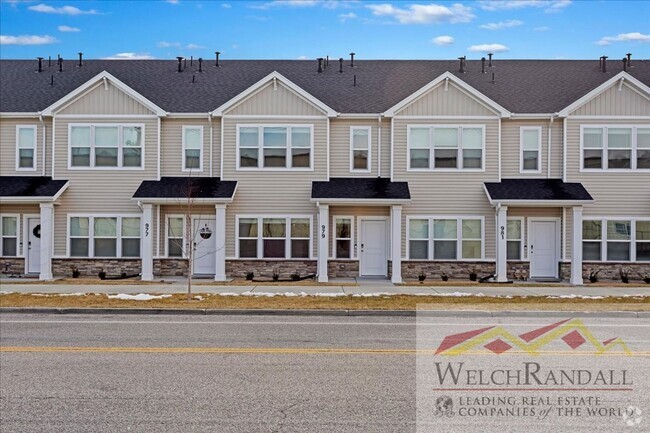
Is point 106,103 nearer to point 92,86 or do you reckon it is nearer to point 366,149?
point 92,86

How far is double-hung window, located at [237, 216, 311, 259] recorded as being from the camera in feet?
83.7

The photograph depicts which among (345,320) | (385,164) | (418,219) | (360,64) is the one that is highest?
(360,64)

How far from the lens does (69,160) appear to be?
2562 centimetres

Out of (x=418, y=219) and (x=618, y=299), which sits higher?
(x=418, y=219)

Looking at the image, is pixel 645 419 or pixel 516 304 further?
pixel 516 304

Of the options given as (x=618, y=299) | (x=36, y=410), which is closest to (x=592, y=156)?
(x=618, y=299)

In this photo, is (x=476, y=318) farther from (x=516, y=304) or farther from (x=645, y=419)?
(x=645, y=419)

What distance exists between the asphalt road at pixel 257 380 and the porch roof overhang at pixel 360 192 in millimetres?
10847

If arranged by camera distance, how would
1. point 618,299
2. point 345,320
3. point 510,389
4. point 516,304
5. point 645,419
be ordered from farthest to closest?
point 618,299 → point 516,304 → point 345,320 → point 510,389 → point 645,419

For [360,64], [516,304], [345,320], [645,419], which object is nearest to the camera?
[645,419]

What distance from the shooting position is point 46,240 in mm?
25000

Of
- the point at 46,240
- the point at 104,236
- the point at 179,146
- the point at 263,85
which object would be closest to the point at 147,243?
the point at 104,236

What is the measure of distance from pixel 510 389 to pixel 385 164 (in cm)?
1796

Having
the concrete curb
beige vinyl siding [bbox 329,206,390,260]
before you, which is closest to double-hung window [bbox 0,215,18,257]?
the concrete curb
